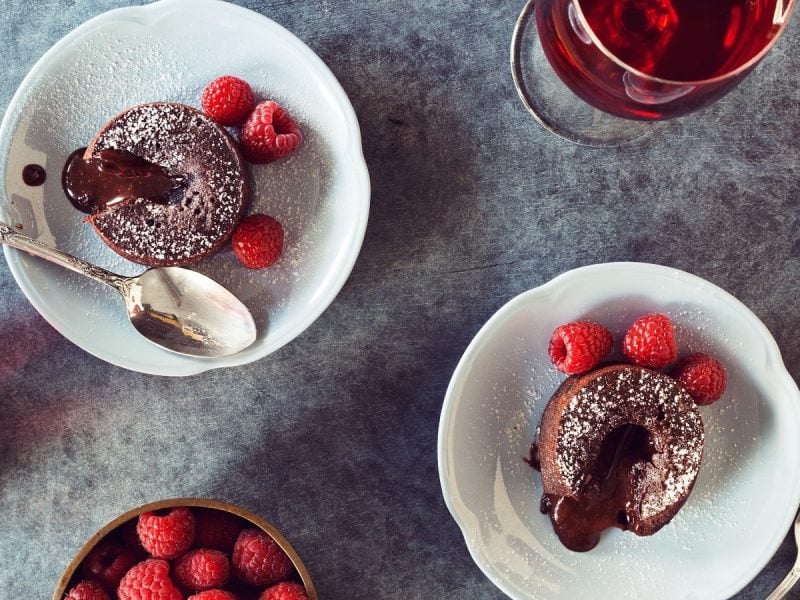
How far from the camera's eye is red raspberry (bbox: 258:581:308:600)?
142 cm

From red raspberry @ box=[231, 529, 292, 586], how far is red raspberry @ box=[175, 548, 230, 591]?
1.1 inches

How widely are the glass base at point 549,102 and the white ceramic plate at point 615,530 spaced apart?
0.27 m

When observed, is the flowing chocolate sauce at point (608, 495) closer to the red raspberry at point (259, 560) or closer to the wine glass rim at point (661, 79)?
the red raspberry at point (259, 560)

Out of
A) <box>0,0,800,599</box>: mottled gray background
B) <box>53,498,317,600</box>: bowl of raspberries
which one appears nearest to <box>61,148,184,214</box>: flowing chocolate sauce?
<box>0,0,800,599</box>: mottled gray background

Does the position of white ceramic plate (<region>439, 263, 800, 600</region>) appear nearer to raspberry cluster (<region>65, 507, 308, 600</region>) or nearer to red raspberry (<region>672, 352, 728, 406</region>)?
red raspberry (<region>672, 352, 728, 406</region>)

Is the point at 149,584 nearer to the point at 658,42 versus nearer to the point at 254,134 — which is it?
the point at 254,134

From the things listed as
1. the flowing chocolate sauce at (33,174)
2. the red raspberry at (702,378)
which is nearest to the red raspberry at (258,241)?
the flowing chocolate sauce at (33,174)

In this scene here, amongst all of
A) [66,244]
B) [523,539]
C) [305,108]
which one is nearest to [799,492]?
[523,539]

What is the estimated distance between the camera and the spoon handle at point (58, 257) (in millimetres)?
1450

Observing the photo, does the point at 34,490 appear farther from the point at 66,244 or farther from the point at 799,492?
the point at 799,492

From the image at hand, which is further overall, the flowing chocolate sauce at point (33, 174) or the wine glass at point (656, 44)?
the flowing chocolate sauce at point (33, 174)

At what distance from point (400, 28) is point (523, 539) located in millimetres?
1004

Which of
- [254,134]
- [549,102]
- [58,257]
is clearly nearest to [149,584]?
[58,257]

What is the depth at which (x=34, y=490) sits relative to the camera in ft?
5.28
